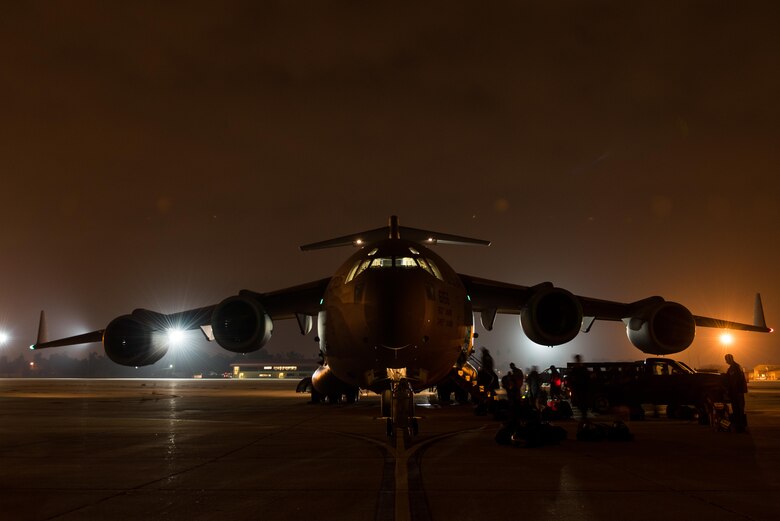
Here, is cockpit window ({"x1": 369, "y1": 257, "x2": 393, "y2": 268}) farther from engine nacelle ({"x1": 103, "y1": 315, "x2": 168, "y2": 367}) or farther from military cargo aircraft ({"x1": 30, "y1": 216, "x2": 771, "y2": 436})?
engine nacelle ({"x1": 103, "y1": 315, "x2": 168, "y2": 367})

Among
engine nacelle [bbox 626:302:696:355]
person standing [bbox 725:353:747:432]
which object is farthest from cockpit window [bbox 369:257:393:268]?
engine nacelle [bbox 626:302:696:355]

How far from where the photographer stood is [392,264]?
1208 cm

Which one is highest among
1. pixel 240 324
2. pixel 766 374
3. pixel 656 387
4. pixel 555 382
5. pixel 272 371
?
pixel 240 324

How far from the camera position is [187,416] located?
59.5ft

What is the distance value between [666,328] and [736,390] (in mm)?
3152

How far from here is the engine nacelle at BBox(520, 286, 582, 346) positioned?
15.1 m

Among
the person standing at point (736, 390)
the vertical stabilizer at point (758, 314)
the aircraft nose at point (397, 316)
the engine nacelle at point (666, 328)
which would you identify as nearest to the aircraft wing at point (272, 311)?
the aircraft nose at point (397, 316)

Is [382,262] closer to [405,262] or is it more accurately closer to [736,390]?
[405,262]

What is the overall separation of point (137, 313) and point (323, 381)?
7.97 meters

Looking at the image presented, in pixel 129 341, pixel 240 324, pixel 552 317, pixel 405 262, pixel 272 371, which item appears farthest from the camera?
pixel 272 371

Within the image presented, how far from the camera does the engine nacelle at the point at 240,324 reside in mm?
15695

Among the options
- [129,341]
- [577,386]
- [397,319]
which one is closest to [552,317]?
[577,386]

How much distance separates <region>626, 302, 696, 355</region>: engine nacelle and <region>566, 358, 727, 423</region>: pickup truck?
4.48 ft

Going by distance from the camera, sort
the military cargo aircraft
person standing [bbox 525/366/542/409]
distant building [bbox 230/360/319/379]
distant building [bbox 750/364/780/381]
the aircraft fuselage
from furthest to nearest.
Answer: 1. distant building [bbox 230/360/319/379]
2. distant building [bbox 750/364/780/381]
3. person standing [bbox 525/366/542/409]
4. the military cargo aircraft
5. the aircraft fuselage
